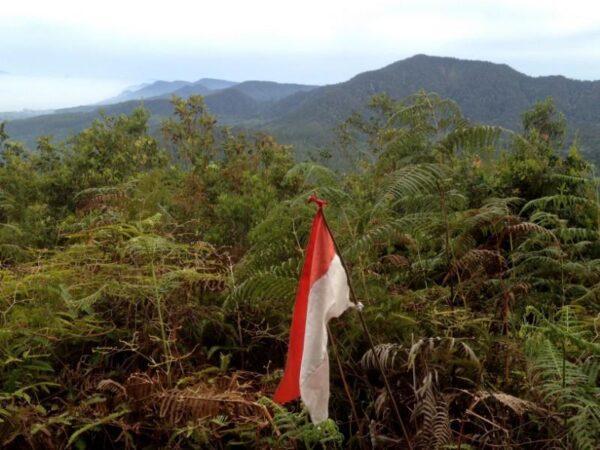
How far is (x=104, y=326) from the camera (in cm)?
298

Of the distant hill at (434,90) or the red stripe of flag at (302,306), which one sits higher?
the distant hill at (434,90)

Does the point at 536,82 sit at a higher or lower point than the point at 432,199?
higher

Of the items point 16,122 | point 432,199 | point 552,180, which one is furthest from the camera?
point 16,122

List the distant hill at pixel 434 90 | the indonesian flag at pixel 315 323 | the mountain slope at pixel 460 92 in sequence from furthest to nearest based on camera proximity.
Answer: the mountain slope at pixel 460 92 → the distant hill at pixel 434 90 → the indonesian flag at pixel 315 323

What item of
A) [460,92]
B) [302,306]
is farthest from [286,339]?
[460,92]

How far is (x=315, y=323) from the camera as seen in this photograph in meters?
1.89

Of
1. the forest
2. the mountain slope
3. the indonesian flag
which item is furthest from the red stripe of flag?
the mountain slope

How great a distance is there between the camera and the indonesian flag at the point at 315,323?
187 cm

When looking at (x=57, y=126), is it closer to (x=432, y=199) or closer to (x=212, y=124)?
(x=212, y=124)

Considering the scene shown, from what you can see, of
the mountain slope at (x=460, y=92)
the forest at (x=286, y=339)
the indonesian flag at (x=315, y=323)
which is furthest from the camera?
the mountain slope at (x=460, y=92)

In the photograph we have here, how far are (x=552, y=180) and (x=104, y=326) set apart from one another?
459 centimetres

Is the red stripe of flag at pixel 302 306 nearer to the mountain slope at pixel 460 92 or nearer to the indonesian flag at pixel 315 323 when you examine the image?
the indonesian flag at pixel 315 323

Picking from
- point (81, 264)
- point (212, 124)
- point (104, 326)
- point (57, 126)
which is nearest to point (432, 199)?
point (104, 326)

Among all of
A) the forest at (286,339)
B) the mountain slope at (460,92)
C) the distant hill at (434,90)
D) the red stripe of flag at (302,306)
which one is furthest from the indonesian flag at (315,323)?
the mountain slope at (460,92)
